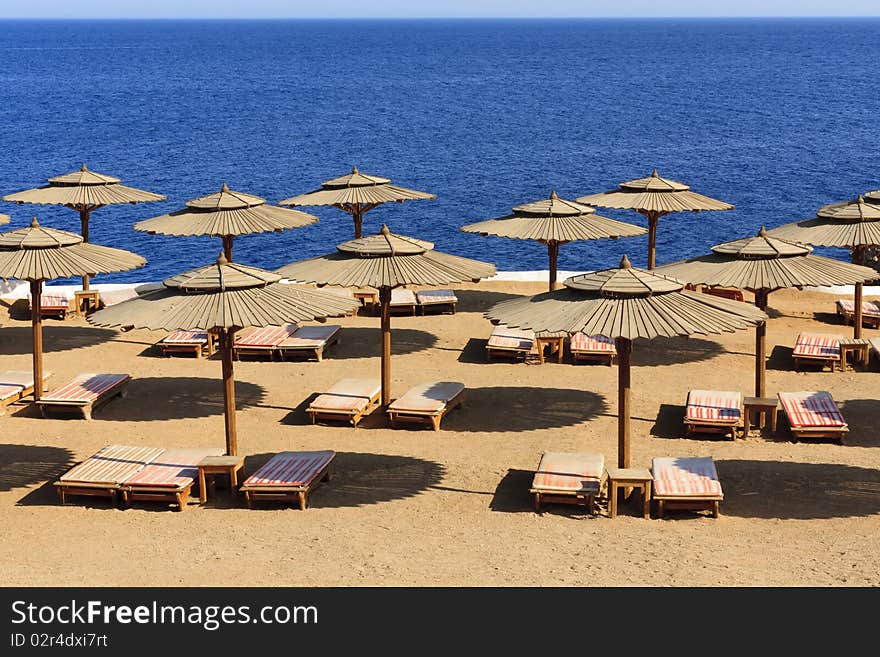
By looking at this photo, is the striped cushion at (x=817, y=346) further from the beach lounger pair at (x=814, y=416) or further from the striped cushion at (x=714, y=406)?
the striped cushion at (x=714, y=406)

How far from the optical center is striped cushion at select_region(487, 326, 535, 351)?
70.1ft

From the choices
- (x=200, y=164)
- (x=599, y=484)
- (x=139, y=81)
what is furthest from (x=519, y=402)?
(x=139, y=81)

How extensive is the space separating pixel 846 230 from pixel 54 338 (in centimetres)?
1582

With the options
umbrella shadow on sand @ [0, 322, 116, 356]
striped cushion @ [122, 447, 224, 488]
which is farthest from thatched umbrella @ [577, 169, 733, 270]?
striped cushion @ [122, 447, 224, 488]

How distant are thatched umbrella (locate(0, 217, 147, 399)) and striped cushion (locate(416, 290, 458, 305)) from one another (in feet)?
24.3

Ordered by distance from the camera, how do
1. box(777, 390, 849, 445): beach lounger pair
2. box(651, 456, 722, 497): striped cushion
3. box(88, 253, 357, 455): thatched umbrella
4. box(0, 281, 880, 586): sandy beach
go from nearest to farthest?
box(0, 281, 880, 586): sandy beach → box(651, 456, 722, 497): striped cushion → box(88, 253, 357, 455): thatched umbrella → box(777, 390, 849, 445): beach lounger pair

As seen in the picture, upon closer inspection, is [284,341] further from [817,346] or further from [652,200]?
[817,346]

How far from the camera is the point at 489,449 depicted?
16.8 m

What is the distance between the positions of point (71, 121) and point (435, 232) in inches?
2372

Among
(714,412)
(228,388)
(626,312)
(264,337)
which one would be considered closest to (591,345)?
(714,412)

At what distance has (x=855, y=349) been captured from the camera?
68.8 ft

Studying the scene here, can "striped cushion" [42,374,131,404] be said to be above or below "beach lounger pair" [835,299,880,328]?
below

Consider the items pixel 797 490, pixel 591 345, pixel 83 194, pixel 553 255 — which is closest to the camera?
pixel 797 490

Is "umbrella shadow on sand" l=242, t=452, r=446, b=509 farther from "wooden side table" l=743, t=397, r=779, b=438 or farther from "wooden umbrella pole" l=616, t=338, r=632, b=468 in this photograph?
"wooden side table" l=743, t=397, r=779, b=438
